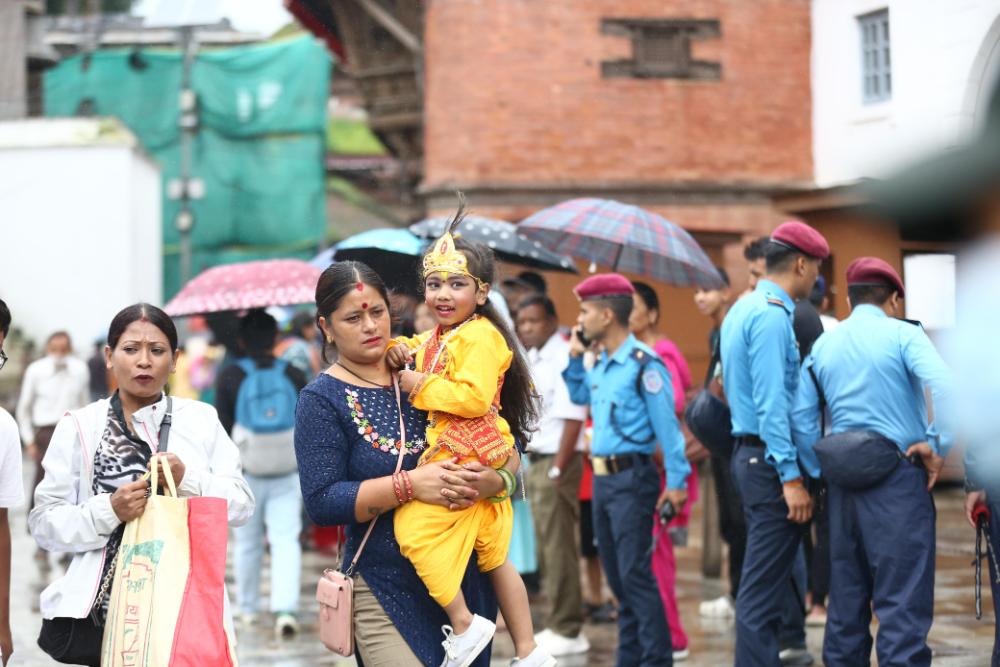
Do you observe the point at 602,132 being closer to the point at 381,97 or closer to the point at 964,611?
the point at 381,97

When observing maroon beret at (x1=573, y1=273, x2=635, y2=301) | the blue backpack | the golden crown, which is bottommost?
the blue backpack

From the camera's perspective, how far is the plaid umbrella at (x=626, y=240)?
925 cm

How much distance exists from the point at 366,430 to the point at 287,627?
17.7 feet

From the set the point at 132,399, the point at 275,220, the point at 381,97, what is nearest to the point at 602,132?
the point at 381,97

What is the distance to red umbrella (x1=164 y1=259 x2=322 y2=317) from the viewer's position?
9.88 metres

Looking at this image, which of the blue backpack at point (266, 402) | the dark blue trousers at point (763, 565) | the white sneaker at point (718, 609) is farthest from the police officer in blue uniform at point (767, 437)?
the blue backpack at point (266, 402)

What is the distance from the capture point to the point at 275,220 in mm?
29172

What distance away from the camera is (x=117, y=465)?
493 cm

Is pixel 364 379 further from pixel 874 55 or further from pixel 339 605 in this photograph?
pixel 874 55

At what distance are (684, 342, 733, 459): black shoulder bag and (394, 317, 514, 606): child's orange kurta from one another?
282cm

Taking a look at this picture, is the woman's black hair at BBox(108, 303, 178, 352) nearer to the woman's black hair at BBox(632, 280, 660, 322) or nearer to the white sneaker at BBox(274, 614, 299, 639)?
the white sneaker at BBox(274, 614, 299, 639)

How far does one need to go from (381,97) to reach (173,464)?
62.0 feet

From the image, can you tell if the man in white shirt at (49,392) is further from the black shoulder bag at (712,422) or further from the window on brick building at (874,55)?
the window on brick building at (874,55)

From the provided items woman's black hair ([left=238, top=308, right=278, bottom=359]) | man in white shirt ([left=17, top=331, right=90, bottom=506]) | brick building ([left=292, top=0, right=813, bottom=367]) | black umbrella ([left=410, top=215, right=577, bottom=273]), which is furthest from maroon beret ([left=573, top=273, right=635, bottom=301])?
brick building ([left=292, top=0, right=813, bottom=367])
